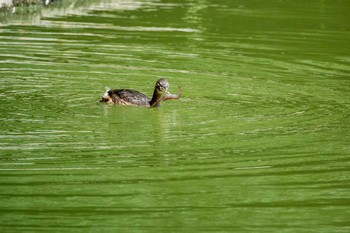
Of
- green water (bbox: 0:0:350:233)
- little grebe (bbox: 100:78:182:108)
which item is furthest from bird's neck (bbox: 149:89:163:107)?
green water (bbox: 0:0:350:233)

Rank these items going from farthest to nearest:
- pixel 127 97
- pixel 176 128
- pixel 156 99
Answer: pixel 156 99 → pixel 127 97 → pixel 176 128

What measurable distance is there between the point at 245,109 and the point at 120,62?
335 centimetres

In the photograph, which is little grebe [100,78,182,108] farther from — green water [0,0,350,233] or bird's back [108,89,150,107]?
green water [0,0,350,233]

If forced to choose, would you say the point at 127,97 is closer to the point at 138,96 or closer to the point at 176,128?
the point at 138,96

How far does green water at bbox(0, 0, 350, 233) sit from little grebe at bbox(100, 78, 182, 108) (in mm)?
109

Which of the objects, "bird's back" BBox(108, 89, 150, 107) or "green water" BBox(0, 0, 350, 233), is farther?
"bird's back" BBox(108, 89, 150, 107)

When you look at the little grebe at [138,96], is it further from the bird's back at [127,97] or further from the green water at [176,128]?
the green water at [176,128]

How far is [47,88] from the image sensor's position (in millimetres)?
12820

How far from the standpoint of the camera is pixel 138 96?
12.0 meters

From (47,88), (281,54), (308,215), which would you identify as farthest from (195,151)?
(281,54)

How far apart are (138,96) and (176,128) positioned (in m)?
1.35

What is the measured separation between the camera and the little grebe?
11953 mm

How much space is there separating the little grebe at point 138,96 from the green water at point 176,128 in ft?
Answer: 0.36

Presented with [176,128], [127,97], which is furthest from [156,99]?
[176,128]
